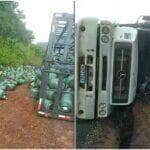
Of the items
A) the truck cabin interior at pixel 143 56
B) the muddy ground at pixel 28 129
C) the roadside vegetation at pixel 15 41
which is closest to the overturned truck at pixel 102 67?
the muddy ground at pixel 28 129

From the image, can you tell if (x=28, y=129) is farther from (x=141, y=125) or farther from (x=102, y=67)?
(x=141, y=125)

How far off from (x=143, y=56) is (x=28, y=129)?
2.27 m

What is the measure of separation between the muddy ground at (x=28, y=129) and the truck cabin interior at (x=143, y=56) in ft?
4.90

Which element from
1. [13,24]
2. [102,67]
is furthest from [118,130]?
[13,24]

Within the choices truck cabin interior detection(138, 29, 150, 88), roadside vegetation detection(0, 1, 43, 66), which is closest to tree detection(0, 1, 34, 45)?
roadside vegetation detection(0, 1, 43, 66)

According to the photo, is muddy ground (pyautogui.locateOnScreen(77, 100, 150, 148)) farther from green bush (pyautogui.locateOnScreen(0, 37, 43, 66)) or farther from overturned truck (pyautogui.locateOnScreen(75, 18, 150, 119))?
green bush (pyautogui.locateOnScreen(0, 37, 43, 66))

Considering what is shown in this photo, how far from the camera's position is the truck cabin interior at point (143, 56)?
716 cm

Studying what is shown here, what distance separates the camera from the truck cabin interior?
23.5ft

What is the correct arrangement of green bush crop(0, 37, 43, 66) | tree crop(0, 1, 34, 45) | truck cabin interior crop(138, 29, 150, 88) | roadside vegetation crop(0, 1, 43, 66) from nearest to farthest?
truck cabin interior crop(138, 29, 150, 88) → green bush crop(0, 37, 43, 66) → roadside vegetation crop(0, 1, 43, 66) → tree crop(0, 1, 34, 45)

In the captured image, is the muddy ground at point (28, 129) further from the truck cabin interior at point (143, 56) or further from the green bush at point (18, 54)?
the green bush at point (18, 54)

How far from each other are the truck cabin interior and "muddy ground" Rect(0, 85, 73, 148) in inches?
58.9

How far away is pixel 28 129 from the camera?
6.68 m

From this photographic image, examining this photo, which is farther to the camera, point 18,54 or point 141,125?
point 18,54

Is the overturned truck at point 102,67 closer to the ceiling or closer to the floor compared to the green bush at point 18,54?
closer to the ceiling
